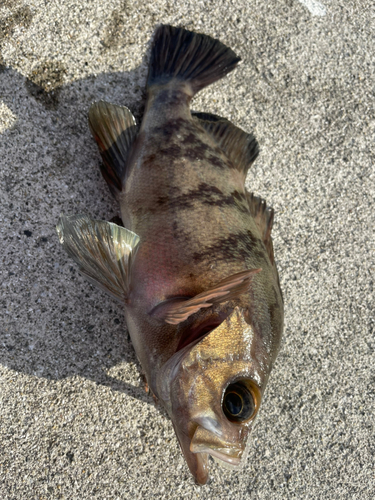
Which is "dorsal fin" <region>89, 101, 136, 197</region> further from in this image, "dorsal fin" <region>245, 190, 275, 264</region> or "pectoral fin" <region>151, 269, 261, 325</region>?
"pectoral fin" <region>151, 269, 261, 325</region>

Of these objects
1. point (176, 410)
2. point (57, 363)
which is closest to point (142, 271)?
point (176, 410)

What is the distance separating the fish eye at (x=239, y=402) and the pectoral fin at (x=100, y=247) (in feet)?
2.42

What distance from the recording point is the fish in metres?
1.76

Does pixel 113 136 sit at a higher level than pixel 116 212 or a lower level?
higher

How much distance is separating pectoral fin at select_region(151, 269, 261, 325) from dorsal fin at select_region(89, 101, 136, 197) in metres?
0.90

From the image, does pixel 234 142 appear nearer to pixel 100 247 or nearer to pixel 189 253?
pixel 189 253

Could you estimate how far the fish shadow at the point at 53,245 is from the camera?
7.93 ft

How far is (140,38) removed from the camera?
2.78 m

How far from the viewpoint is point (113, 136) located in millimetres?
2422

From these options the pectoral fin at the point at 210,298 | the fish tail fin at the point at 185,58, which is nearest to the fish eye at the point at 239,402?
the pectoral fin at the point at 210,298

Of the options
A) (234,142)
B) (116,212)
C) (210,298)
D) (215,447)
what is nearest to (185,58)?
(234,142)

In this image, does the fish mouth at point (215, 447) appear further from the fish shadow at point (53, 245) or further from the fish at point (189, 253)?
the fish shadow at point (53, 245)

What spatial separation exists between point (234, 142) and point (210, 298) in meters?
1.19

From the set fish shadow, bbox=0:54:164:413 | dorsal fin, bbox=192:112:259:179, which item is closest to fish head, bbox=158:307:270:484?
fish shadow, bbox=0:54:164:413
